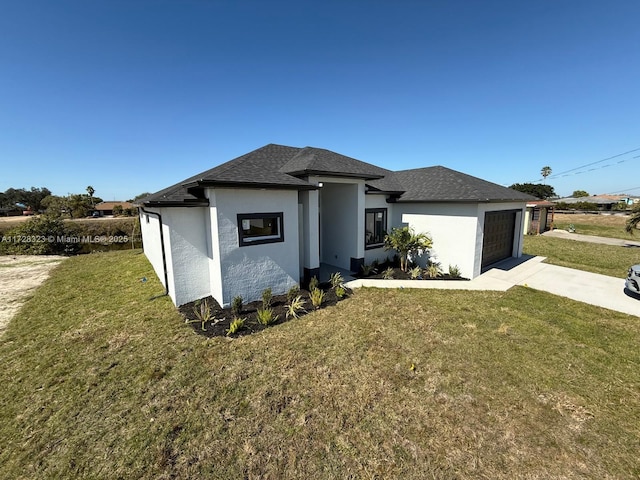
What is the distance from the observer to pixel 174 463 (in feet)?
10.6

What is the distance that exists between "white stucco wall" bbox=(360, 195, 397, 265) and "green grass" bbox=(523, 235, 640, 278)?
832 cm

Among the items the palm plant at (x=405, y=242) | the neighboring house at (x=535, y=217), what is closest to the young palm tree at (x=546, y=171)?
the neighboring house at (x=535, y=217)

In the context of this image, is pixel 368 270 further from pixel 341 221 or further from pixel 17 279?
pixel 17 279

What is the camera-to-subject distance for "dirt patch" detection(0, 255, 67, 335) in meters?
8.20

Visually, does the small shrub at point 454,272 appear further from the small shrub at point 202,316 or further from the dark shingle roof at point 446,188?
the small shrub at point 202,316

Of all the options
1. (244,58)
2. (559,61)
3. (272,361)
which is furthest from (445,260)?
(244,58)

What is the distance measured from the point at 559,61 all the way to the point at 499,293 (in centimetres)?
1135

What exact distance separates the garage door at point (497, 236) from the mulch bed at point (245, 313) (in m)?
7.44

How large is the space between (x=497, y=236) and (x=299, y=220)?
9.98 metres

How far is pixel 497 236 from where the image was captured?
41.1 ft

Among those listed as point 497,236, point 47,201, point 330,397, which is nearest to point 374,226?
point 497,236

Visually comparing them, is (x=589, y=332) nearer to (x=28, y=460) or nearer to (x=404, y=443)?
(x=404, y=443)

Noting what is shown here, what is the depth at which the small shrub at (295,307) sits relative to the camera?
7.27 metres

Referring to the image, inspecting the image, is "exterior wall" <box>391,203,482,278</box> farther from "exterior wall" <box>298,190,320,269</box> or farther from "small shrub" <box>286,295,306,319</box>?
"small shrub" <box>286,295,306,319</box>
